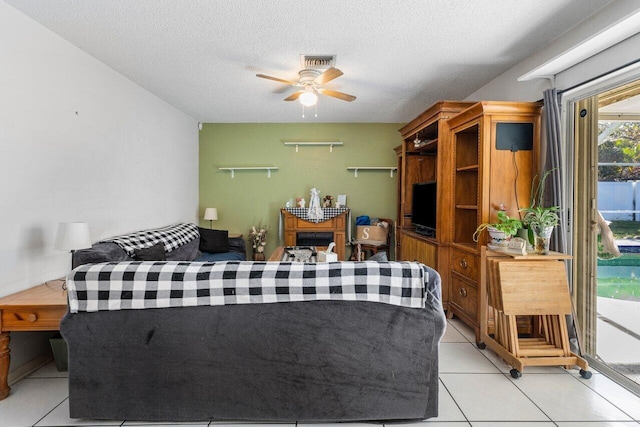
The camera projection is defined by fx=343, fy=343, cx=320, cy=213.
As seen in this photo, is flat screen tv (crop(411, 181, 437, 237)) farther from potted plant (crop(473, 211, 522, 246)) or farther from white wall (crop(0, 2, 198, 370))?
white wall (crop(0, 2, 198, 370))

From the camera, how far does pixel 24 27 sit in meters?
2.38

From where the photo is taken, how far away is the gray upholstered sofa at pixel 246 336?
1731mm

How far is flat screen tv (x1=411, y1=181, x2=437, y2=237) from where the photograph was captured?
3934 mm

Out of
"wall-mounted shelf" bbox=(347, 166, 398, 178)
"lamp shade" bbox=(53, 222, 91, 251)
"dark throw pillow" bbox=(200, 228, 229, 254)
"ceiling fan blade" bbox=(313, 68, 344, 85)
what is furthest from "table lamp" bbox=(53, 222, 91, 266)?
"wall-mounted shelf" bbox=(347, 166, 398, 178)

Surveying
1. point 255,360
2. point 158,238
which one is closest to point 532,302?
point 255,360

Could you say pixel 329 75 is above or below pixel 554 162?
above

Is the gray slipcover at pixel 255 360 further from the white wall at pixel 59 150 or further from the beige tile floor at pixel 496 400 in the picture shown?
the white wall at pixel 59 150

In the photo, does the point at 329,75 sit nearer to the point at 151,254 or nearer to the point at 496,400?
the point at 151,254

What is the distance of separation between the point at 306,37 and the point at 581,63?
81.9 inches

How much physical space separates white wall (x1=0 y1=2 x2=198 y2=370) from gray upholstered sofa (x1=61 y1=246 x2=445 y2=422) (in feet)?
3.55

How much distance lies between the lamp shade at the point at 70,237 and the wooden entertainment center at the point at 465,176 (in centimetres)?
302

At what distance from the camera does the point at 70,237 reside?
2279 millimetres

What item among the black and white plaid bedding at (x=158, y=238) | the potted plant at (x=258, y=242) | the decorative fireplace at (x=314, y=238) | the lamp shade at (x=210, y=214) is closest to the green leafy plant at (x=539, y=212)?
the decorative fireplace at (x=314, y=238)

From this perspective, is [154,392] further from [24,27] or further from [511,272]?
[24,27]
